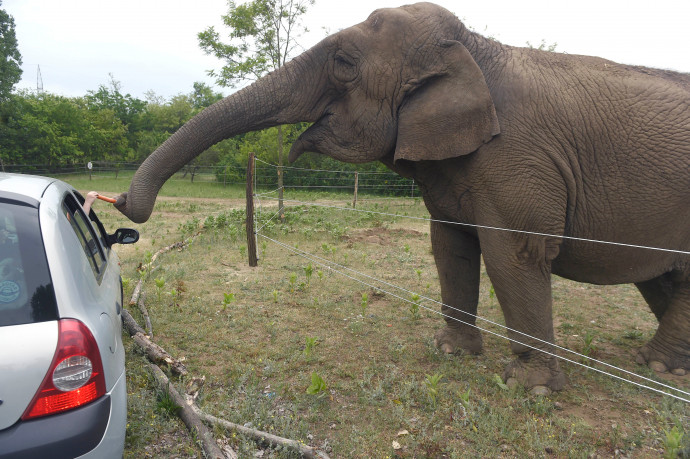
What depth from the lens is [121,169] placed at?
3103cm

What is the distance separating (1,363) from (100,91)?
2239 inches

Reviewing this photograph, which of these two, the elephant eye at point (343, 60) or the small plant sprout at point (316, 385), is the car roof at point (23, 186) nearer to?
the elephant eye at point (343, 60)

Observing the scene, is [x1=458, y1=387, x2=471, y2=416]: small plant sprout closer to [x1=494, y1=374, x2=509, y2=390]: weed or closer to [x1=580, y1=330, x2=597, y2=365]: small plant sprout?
[x1=494, y1=374, x2=509, y2=390]: weed

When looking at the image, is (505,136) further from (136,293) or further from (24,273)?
(136,293)

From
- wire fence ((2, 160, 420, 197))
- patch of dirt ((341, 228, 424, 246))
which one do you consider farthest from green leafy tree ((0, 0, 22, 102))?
patch of dirt ((341, 228, 424, 246))

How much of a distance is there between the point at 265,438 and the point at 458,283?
7.64 ft

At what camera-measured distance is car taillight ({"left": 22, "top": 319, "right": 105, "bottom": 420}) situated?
173cm

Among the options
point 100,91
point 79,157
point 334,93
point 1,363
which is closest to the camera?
point 1,363

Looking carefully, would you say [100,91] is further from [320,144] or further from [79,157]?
[320,144]

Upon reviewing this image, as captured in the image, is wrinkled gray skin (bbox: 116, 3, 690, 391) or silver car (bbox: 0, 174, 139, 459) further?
wrinkled gray skin (bbox: 116, 3, 690, 391)

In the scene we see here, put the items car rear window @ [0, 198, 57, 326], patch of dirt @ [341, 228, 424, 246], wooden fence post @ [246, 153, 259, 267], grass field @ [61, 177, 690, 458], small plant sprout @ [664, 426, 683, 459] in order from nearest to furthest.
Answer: car rear window @ [0, 198, 57, 326]
small plant sprout @ [664, 426, 683, 459]
grass field @ [61, 177, 690, 458]
wooden fence post @ [246, 153, 259, 267]
patch of dirt @ [341, 228, 424, 246]

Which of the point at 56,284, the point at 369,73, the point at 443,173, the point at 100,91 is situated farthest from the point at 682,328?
the point at 100,91

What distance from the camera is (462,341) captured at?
454 centimetres

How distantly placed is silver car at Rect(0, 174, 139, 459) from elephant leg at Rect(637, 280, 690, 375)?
4.57 meters
